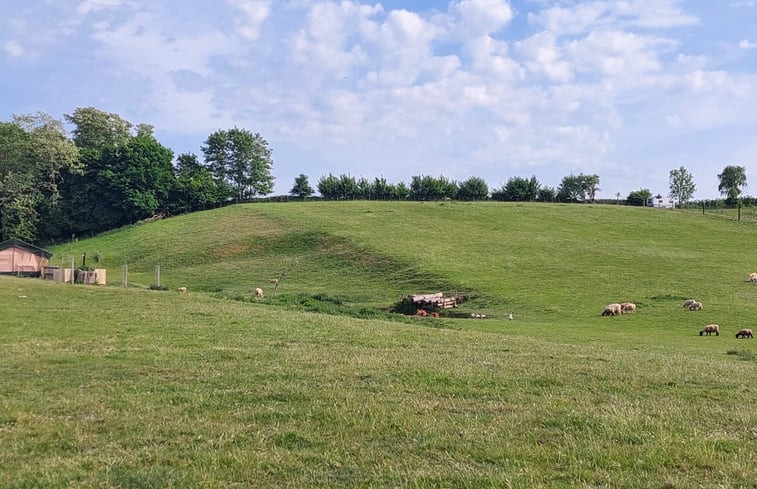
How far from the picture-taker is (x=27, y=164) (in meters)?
95.4

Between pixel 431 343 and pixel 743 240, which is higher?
pixel 743 240

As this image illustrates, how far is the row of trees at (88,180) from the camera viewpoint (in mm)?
94125

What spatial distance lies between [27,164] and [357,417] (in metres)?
102

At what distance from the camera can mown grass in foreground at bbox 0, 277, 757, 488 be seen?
6.63 meters

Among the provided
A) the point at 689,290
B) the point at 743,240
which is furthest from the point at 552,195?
the point at 689,290

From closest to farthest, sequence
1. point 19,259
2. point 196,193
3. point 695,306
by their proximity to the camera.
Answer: point 695,306, point 19,259, point 196,193

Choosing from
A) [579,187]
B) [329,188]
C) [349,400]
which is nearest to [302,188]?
[329,188]

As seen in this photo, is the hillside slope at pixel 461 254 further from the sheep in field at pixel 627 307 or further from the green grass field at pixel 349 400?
the green grass field at pixel 349 400

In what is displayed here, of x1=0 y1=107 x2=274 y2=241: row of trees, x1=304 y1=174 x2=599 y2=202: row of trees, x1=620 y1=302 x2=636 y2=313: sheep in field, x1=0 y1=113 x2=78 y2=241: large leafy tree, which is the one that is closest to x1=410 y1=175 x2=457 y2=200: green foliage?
x1=304 y1=174 x2=599 y2=202: row of trees

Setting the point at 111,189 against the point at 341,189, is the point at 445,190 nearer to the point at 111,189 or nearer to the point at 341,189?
the point at 341,189

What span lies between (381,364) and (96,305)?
1876 cm

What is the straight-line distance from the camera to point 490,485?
621 centimetres

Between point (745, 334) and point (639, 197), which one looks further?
point (639, 197)

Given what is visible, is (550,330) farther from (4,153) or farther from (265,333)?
(4,153)
